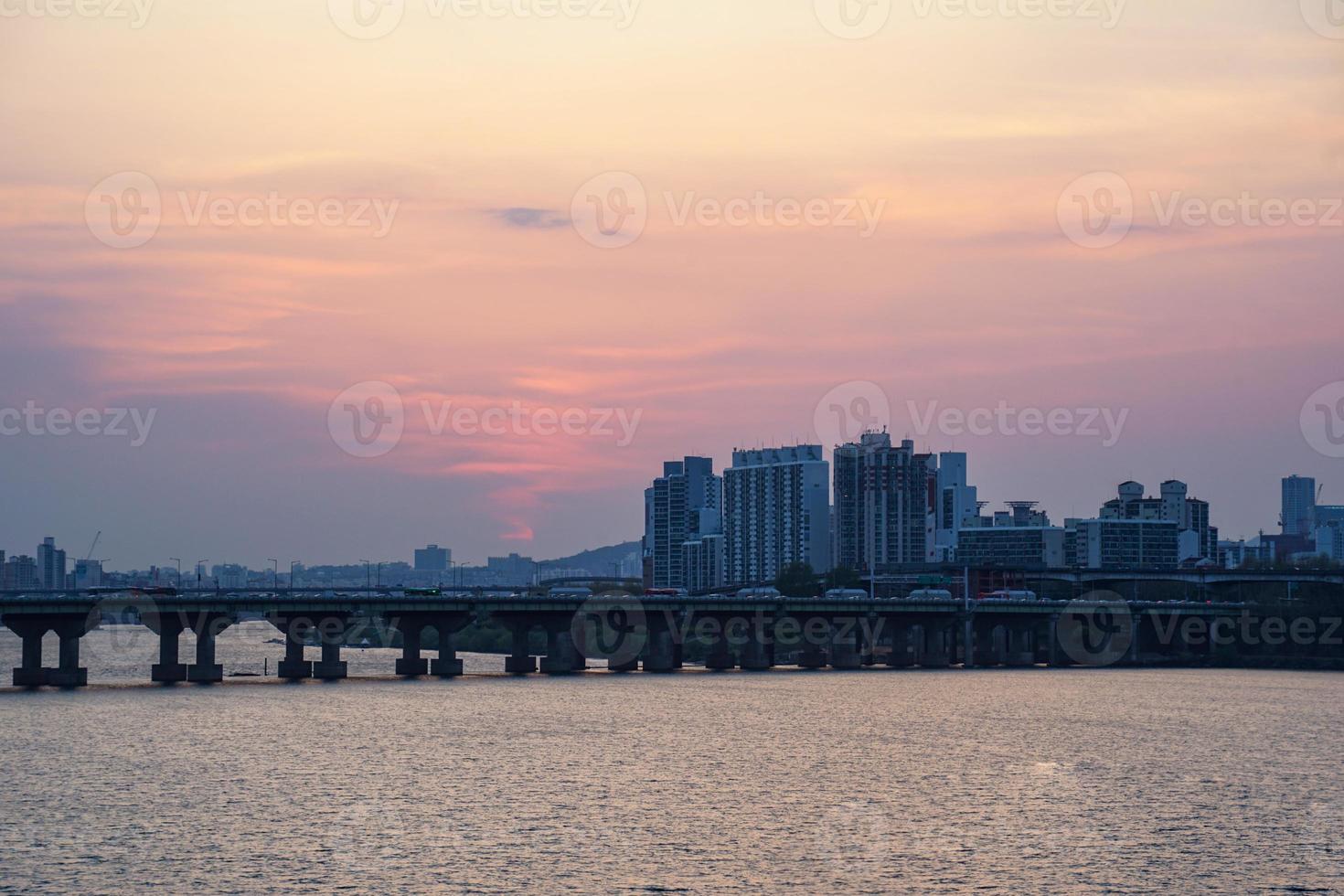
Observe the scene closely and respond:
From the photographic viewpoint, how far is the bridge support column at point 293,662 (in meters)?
162

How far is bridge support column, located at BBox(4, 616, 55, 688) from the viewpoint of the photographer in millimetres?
146500

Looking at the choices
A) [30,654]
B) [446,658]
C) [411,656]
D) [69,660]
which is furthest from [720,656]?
[30,654]

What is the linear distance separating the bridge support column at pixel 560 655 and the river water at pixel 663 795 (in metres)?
40.2

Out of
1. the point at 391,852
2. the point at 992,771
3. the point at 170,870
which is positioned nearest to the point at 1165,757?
the point at 992,771

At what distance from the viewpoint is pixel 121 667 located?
19950cm

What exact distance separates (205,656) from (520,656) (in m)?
35.1

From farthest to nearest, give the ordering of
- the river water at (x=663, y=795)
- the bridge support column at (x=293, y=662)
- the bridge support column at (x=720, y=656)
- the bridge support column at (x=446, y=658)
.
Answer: the bridge support column at (x=720, y=656)
the bridge support column at (x=446, y=658)
the bridge support column at (x=293, y=662)
the river water at (x=663, y=795)

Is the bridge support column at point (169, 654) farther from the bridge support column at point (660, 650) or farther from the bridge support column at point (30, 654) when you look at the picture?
the bridge support column at point (660, 650)

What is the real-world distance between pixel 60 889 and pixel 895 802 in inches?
1479

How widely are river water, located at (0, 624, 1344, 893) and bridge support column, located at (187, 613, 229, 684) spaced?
1815 centimetres

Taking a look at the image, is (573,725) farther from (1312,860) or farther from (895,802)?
(1312,860)

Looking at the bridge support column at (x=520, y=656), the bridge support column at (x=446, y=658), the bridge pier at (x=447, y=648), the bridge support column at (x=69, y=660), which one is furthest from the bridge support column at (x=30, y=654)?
the bridge support column at (x=520, y=656)

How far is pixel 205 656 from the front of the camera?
156 m

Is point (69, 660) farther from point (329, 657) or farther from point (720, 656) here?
point (720, 656)
